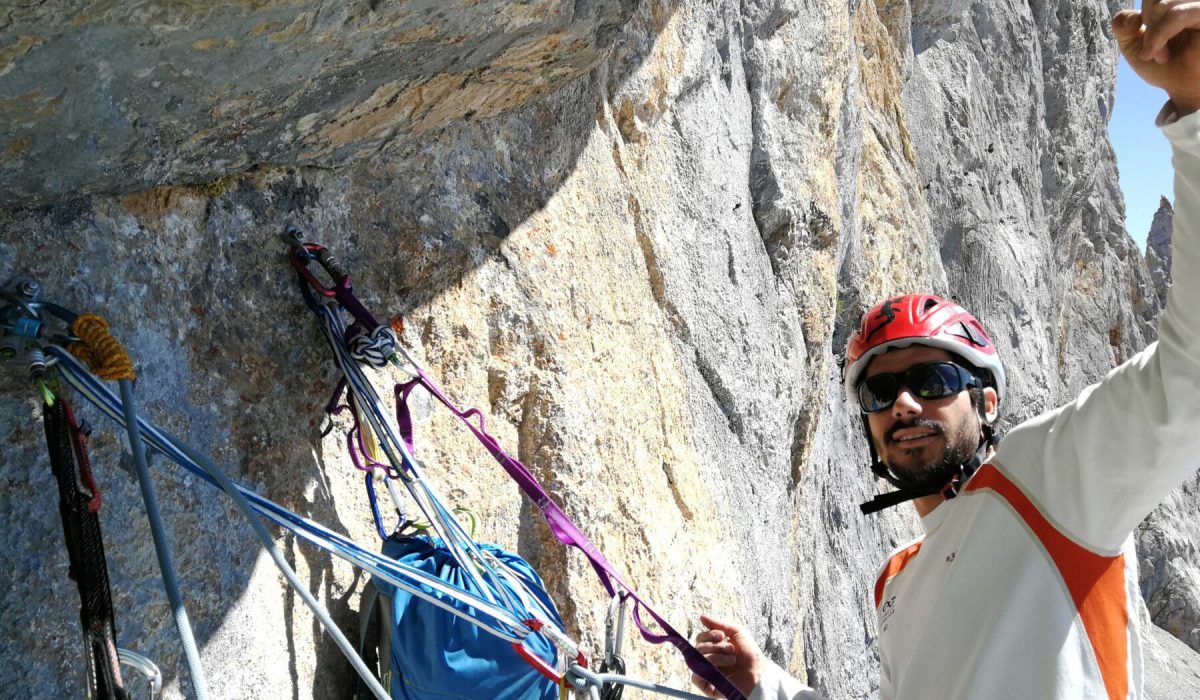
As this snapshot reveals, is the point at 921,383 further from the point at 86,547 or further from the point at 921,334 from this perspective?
the point at 86,547

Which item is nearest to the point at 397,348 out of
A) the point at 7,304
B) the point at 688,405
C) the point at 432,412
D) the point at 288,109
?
the point at 432,412

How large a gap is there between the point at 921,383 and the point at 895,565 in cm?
52

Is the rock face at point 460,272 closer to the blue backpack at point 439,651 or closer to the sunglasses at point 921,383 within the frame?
the blue backpack at point 439,651

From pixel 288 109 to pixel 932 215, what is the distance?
464 inches

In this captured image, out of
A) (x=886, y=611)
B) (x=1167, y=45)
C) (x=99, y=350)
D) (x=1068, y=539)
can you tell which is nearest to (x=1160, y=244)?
(x=886, y=611)

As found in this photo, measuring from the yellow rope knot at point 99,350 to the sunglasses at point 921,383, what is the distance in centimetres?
192

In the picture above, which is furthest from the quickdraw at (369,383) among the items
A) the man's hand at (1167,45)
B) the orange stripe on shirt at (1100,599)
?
the man's hand at (1167,45)

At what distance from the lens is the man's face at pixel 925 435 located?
2684 mm

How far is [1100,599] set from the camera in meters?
2.05

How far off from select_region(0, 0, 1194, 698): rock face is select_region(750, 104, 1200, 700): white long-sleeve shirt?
54.4 inches

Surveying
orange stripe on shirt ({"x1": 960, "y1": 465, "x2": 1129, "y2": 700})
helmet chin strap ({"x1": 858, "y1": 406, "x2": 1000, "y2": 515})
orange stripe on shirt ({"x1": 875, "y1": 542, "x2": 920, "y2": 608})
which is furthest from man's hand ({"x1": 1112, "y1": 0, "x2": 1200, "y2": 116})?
orange stripe on shirt ({"x1": 875, "y1": 542, "x2": 920, "y2": 608})

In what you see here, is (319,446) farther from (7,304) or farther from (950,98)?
(950,98)

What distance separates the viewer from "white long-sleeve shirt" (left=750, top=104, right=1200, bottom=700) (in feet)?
5.87

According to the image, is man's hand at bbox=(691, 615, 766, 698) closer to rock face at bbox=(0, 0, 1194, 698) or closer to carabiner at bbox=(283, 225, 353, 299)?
rock face at bbox=(0, 0, 1194, 698)
